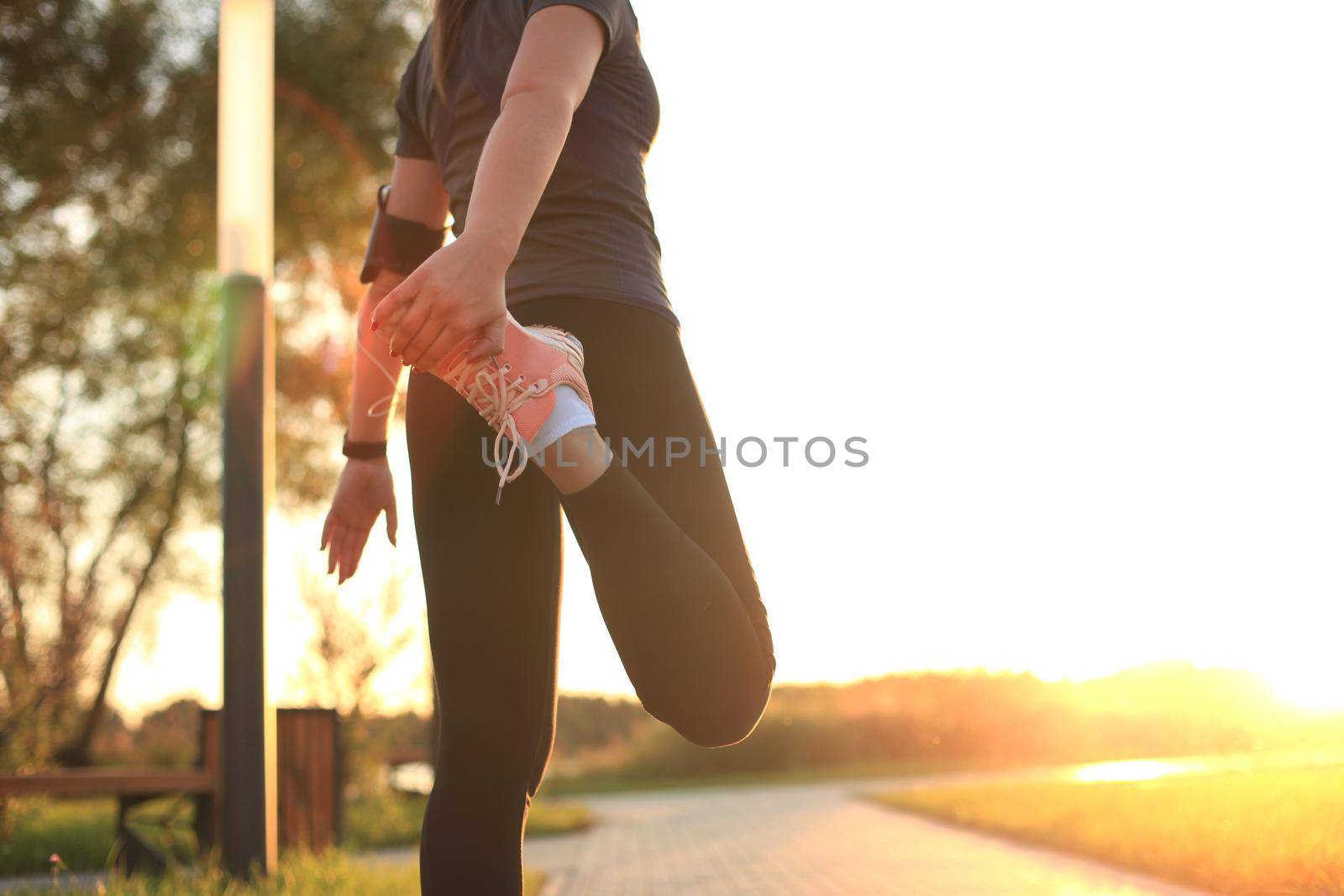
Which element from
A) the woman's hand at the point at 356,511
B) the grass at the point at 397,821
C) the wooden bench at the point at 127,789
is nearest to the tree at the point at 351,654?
the grass at the point at 397,821

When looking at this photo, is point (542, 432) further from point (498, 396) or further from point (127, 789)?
point (127, 789)

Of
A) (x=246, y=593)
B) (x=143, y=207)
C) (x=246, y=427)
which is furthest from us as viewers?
(x=143, y=207)

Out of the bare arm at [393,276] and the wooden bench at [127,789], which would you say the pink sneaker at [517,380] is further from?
the wooden bench at [127,789]

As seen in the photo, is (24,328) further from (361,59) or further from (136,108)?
(361,59)

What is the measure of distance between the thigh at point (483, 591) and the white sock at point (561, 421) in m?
0.15

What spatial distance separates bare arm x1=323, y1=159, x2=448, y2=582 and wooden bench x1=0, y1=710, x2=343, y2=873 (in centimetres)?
393

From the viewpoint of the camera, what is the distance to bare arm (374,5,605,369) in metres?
1.27

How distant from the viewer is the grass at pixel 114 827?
6.44 m

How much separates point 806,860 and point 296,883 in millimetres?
2721

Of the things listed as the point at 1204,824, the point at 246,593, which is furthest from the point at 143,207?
the point at 1204,824

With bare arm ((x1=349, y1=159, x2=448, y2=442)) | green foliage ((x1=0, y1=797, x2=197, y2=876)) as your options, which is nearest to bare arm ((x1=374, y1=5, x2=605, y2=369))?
bare arm ((x1=349, y1=159, x2=448, y2=442))

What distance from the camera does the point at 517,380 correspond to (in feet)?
4.50

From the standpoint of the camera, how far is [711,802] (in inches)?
467

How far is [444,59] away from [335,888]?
145 inches
